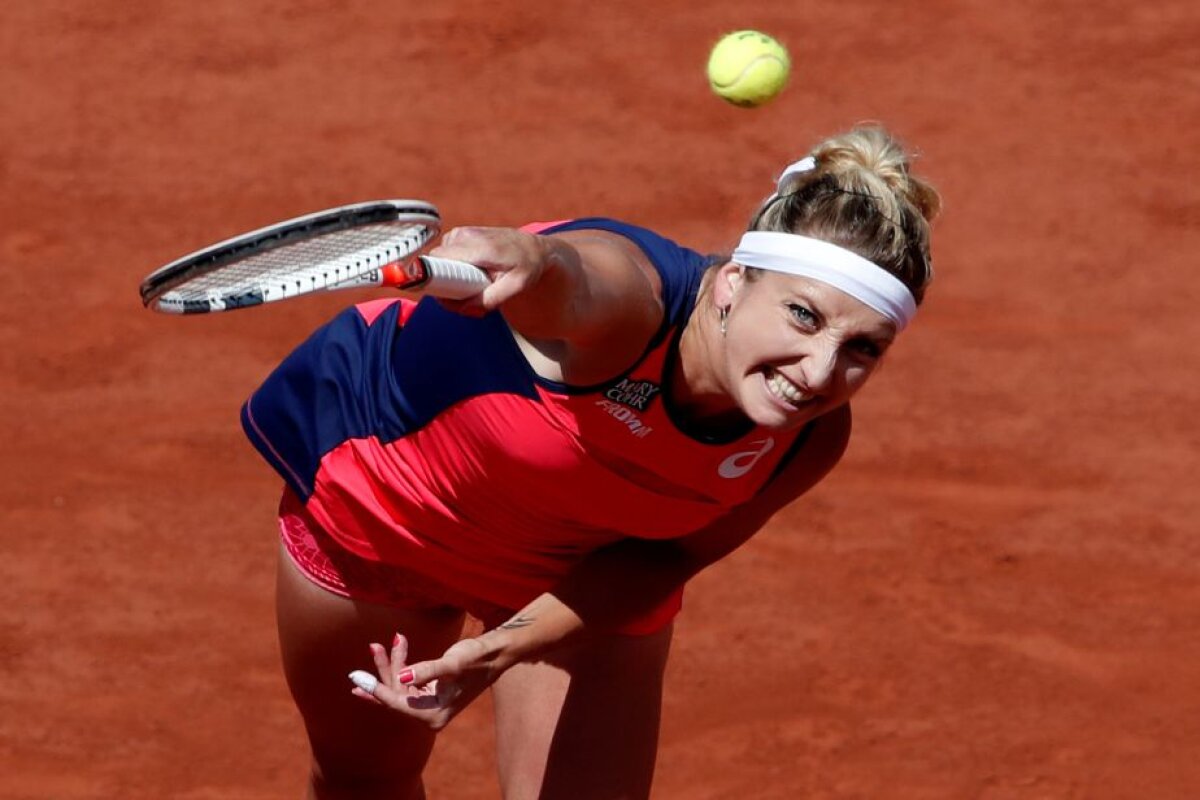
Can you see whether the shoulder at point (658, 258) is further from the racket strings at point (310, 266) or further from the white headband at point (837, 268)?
the racket strings at point (310, 266)

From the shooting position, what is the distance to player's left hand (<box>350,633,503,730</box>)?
342cm

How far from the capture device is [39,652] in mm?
5371

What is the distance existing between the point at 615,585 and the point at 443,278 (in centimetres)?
111

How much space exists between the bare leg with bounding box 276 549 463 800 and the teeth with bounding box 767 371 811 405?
101cm

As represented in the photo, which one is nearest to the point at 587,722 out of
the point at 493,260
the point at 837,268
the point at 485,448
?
the point at 485,448

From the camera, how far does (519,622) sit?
145 inches

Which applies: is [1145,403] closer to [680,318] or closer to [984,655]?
[984,655]

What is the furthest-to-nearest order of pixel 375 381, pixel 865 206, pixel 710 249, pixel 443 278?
pixel 710 249 < pixel 375 381 < pixel 865 206 < pixel 443 278

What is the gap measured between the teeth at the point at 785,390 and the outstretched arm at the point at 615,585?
39cm

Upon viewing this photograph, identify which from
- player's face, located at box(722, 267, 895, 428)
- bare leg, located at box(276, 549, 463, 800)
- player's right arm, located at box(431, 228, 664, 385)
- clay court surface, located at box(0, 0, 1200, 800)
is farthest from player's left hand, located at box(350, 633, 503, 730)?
clay court surface, located at box(0, 0, 1200, 800)

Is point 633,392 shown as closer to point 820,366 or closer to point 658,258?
point 658,258

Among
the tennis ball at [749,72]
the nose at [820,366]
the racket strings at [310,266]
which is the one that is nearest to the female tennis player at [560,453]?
the nose at [820,366]

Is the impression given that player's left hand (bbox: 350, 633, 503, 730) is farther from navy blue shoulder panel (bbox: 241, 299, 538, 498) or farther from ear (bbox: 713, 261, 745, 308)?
ear (bbox: 713, 261, 745, 308)

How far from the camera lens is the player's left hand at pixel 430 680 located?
3.42m
